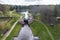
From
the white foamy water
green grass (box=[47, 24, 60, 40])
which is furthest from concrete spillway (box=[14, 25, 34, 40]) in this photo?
green grass (box=[47, 24, 60, 40])

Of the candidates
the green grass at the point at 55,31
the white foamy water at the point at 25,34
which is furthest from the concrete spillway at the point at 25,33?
the green grass at the point at 55,31

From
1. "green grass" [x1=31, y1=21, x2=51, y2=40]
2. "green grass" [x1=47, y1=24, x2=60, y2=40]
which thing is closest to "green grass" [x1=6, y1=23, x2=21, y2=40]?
"green grass" [x1=31, y1=21, x2=51, y2=40]

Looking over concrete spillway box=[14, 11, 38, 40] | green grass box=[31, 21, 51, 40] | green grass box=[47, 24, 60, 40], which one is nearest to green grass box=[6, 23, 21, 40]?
concrete spillway box=[14, 11, 38, 40]

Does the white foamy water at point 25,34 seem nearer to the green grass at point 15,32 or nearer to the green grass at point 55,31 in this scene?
the green grass at point 15,32

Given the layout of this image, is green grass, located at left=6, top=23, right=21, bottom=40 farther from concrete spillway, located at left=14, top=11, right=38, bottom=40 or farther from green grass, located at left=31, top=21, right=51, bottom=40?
green grass, located at left=31, top=21, right=51, bottom=40

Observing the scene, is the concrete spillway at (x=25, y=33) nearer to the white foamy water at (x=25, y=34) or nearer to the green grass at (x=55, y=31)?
the white foamy water at (x=25, y=34)

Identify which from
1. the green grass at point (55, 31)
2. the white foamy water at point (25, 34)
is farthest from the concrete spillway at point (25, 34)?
the green grass at point (55, 31)

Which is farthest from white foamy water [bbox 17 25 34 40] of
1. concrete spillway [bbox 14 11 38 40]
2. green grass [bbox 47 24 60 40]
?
green grass [bbox 47 24 60 40]

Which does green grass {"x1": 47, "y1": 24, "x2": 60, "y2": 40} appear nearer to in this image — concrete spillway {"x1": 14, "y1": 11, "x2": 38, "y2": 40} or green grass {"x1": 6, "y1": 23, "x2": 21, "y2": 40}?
concrete spillway {"x1": 14, "y1": 11, "x2": 38, "y2": 40}

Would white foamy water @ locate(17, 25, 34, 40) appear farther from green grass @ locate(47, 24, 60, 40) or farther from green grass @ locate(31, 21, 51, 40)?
green grass @ locate(47, 24, 60, 40)
